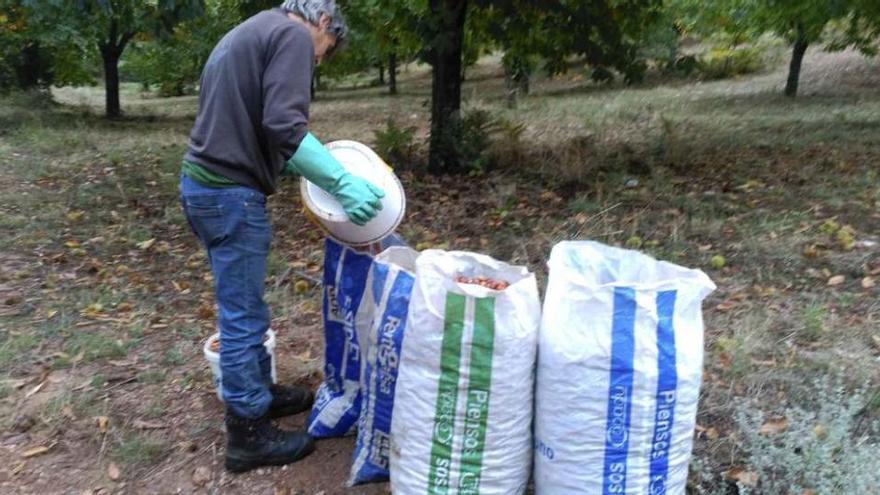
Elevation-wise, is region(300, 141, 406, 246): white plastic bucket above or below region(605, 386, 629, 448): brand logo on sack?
above

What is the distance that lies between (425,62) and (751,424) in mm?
5633

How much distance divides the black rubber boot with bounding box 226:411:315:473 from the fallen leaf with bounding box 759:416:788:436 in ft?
5.81

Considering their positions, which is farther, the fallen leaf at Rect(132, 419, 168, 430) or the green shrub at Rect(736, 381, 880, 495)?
the fallen leaf at Rect(132, 419, 168, 430)

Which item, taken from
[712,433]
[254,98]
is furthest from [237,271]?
[712,433]

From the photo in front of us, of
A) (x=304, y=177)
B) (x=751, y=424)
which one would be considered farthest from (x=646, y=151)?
(x=304, y=177)

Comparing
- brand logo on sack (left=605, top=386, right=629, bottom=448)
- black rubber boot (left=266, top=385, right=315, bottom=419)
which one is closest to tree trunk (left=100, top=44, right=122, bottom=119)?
black rubber boot (left=266, top=385, right=315, bottom=419)

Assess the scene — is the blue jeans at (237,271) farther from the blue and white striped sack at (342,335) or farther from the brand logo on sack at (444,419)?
the brand logo on sack at (444,419)

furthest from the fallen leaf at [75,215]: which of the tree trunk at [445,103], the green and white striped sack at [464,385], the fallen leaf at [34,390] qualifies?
the green and white striped sack at [464,385]

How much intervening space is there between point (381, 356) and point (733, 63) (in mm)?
22819

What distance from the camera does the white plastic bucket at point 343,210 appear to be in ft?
8.45

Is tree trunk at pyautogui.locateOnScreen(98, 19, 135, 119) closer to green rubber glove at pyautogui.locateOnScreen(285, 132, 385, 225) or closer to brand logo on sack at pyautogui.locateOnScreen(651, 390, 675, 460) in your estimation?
green rubber glove at pyautogui.locateOnScreen(285, 132, 385, 225)

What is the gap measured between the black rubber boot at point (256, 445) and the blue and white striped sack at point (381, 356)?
0.28m

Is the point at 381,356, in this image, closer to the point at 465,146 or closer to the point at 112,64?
the point at 465,146

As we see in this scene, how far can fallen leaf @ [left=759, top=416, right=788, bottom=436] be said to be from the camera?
2828mm
